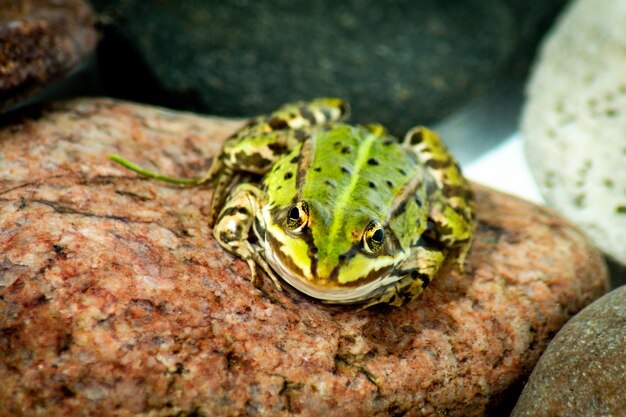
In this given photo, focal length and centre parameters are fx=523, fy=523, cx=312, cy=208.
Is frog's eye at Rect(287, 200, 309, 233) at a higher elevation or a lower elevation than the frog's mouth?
higher

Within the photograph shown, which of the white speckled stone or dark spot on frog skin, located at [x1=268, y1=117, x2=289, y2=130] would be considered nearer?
dark spot on frog skin, located at [x1=268, y1=117, x2=289, y2=130]

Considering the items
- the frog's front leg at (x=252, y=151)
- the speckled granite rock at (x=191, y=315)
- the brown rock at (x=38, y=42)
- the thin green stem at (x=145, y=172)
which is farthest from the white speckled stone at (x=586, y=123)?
the brown rock at (x=38, y=42)

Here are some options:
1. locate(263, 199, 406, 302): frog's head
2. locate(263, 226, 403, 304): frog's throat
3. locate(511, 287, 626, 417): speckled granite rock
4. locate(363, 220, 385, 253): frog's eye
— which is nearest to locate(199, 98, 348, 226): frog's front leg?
locate(263, 226, 403, 304): frog's throat

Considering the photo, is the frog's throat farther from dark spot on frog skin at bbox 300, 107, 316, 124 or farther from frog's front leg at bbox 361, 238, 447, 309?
dark spot on frog skin at bbox 300, 107, 316, 124

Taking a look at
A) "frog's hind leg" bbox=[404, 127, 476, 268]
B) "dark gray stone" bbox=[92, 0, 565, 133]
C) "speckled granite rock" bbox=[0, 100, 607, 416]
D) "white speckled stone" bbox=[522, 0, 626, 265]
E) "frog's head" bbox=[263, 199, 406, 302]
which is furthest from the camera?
"dark gray stone" bbox=[92, 0, 565, 133]

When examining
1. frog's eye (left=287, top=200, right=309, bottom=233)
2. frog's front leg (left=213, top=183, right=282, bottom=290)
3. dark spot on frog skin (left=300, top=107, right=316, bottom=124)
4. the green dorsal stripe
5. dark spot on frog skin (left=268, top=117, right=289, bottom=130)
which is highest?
the green dorsal stripe

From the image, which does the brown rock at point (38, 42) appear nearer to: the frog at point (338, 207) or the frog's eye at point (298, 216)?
the frog at point (338, 207)

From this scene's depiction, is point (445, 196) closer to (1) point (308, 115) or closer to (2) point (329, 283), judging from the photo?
(1) point (308, 115)
